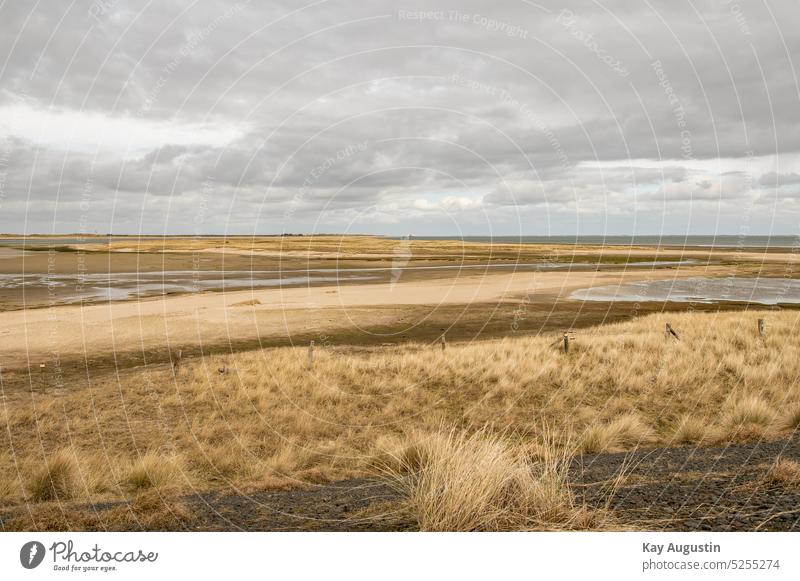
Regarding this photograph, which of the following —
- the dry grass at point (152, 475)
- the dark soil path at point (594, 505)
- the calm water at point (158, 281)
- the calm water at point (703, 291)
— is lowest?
the calm water at point (703, 291)

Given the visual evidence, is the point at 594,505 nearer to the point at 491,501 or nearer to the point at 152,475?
the point at 491,501

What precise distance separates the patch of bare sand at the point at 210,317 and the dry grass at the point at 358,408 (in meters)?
6.50

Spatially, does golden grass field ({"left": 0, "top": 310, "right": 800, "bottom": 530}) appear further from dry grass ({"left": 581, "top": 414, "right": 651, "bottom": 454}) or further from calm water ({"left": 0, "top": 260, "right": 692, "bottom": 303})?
calm water ({"left": 0, "top": 260, "right": 692, "bottom": 303})

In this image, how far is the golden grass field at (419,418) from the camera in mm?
6168

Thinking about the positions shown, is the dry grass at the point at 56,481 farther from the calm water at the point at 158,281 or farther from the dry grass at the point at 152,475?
the calm water at the point at 158,281

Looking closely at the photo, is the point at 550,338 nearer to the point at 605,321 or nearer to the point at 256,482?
the point at 605,321

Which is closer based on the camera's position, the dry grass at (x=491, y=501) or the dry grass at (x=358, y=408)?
the dry grass at (x=491, y=501)

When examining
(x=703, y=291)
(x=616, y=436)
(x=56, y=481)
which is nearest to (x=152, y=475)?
(x=56, y=481)

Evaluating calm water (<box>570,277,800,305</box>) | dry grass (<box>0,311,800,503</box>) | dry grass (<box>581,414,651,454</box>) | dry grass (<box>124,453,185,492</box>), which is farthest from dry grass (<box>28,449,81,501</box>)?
calm water (<box>570,277,800,305</box>)

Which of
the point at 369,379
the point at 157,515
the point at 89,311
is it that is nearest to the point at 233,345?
the point at 369,379

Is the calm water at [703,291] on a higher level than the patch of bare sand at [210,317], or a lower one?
lower

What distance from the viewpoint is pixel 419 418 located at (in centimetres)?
1496

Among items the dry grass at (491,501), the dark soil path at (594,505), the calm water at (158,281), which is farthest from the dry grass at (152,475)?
the calm water at (158,281)

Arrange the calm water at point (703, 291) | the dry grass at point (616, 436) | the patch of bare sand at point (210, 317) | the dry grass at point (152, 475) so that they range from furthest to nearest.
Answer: the calm water at point (703, 291) → the patch of bare sand at point (210, 317) → the dry grass at point (616, 436) → the dry grass at point (152, 475)
